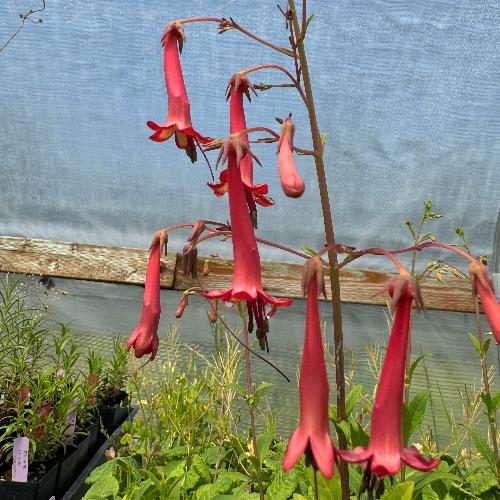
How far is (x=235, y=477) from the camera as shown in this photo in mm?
1563

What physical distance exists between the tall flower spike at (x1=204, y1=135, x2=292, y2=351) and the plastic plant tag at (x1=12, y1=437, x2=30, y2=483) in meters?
1.07

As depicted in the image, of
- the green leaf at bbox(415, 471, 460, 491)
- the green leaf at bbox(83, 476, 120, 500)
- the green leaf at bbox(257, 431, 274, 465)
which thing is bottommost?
the green leaf at bbox(83, 476, 120, 500)

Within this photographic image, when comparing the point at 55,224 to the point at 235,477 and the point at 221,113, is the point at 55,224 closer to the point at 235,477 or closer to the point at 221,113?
the point at 221,113

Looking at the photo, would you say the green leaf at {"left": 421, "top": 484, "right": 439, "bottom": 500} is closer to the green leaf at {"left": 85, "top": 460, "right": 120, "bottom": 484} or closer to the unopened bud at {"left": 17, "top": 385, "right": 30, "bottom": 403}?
the green leaf at {"left": 85, "top": 460, "right": 120, "bottom": 484}

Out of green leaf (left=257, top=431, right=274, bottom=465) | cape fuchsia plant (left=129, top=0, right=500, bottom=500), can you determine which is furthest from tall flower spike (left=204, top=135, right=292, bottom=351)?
green leaf (left=257, top=431, right=274, bottom=465)

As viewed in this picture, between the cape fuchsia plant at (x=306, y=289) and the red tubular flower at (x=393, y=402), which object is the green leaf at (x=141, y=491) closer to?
the cape fuchsia plant at (x=306, y=289)

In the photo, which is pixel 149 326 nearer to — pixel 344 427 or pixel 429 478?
pixel 344 427

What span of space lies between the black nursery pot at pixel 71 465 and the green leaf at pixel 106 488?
27 centimetres

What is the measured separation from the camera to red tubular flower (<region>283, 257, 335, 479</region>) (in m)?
0.68

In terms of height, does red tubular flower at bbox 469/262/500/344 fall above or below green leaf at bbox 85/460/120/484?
above

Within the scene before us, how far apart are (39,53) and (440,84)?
163cm

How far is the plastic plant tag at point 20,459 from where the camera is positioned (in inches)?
63.5

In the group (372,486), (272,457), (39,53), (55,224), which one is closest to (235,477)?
(272,457)

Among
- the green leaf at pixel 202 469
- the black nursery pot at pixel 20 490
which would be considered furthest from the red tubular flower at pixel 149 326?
the black nursery pot at pixel 20 490
